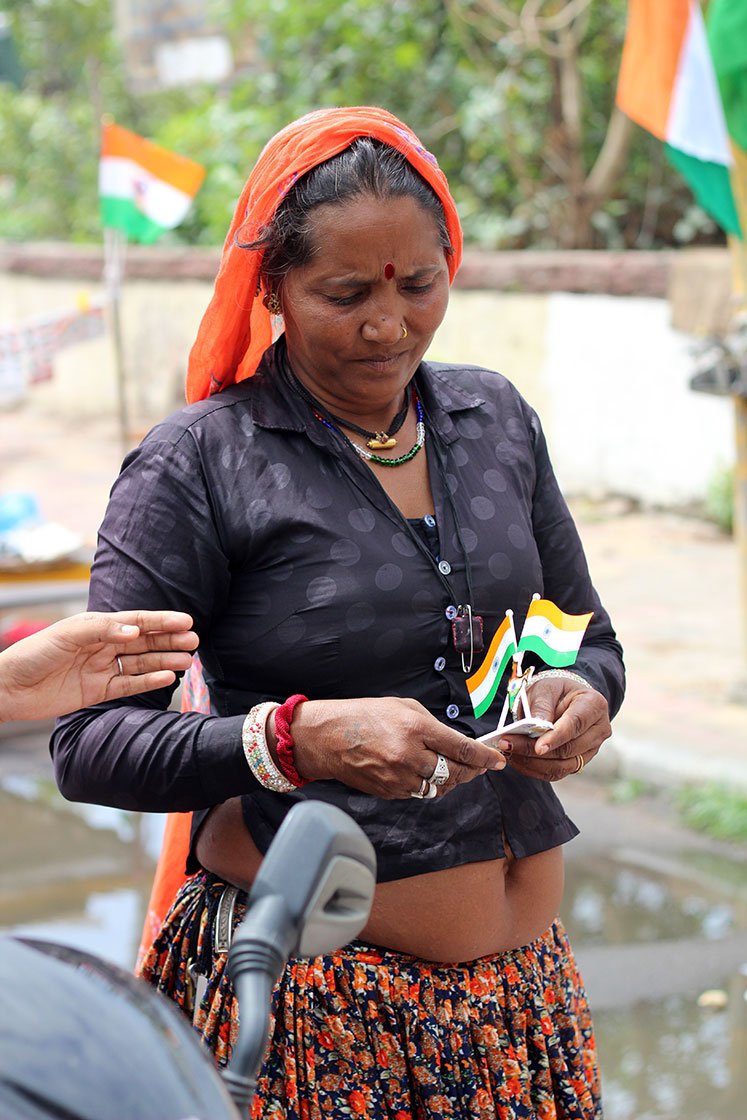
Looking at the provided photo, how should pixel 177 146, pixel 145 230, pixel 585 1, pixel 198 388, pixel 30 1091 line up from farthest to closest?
pixel 177 146 < pixel 585 1 < pixel 145 230 < pixel 198 388 < pixel 30 1091

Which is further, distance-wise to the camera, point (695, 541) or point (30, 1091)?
point (695, 541)

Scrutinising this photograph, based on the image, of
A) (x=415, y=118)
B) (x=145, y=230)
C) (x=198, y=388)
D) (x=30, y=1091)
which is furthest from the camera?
(x=415, y=118)

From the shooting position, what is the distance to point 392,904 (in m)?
1.93

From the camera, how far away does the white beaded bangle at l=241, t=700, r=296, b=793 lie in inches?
70.0

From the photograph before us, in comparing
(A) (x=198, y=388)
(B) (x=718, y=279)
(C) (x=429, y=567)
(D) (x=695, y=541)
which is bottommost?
(D) (x=695, y=541)

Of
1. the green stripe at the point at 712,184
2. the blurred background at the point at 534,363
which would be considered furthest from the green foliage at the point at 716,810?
the green stripe at the point at 712,184

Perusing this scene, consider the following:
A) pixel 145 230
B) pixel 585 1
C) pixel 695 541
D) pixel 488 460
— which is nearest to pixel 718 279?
pixel 695 541

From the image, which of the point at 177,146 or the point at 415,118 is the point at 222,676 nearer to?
the point at 415,118

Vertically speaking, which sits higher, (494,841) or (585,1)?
(585,1)

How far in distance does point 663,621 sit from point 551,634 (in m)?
5.43

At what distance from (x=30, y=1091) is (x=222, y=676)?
103 cm

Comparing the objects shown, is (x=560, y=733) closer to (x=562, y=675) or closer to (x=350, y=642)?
(x=562, y=675)

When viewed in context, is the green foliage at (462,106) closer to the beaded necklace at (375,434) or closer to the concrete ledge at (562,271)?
the concrete ledge at (562,271)

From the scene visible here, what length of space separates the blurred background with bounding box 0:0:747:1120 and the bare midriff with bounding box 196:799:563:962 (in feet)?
5.32
